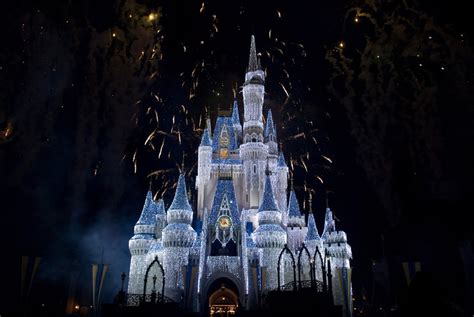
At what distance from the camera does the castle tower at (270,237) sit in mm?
39906

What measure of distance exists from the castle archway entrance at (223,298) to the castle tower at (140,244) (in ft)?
24.2

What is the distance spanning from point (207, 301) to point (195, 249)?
5.03m

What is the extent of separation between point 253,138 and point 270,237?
15533 mm

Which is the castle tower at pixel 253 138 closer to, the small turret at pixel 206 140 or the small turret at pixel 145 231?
the small turret at pixel 206 140

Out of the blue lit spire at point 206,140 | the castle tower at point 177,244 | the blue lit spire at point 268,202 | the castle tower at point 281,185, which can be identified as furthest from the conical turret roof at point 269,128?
the castle tower at point 177,244

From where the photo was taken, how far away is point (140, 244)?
45.0 metres

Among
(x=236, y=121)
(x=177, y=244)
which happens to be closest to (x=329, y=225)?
(x=177, y=244)

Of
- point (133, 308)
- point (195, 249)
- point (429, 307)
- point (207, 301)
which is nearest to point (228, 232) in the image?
point (195, 249)

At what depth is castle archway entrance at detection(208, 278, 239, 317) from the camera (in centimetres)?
4112

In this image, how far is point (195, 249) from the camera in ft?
136

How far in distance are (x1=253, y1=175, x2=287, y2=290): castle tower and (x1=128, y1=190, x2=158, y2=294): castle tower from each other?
1189 cm

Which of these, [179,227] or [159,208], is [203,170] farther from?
[179,227]

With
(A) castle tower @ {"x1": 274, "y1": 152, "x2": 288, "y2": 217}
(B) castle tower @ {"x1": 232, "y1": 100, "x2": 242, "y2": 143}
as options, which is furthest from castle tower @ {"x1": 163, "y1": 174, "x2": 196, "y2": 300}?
(B) castle tower @ {"x1": 232, "y1": 100, "x2": 242, "y2": 143}

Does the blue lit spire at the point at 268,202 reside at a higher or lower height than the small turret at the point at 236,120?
lower
